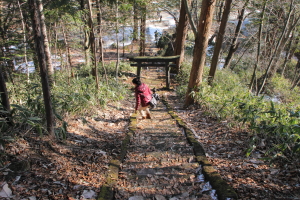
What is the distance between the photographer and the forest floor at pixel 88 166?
2391mm

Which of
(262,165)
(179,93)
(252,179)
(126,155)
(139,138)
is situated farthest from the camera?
(179,93)

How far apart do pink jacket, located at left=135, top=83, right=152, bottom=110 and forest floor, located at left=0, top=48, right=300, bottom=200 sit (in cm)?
142

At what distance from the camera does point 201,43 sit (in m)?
6.49

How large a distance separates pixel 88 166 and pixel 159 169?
3.95 ft

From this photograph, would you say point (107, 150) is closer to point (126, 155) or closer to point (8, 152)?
point (126, 155)

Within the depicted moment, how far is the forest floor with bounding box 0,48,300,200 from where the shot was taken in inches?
94.1

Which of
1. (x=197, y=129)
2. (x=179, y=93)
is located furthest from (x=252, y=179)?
(x=179, y=93)

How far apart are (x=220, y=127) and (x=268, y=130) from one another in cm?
159

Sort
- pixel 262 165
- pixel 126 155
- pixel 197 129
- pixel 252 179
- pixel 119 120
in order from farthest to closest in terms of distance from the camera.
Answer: pixel 119 120 < pixel 197 129 < pixel 126 155 < pixel 262 165 < pixel 252 179

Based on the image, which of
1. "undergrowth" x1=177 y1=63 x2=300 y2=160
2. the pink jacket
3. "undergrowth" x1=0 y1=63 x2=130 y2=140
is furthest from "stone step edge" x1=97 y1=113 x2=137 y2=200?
"undergrowth" x1=177 y1=63 x2=300 y2=160

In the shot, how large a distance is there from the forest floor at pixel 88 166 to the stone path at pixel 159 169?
0.27 m

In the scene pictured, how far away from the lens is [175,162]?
3.42 meters

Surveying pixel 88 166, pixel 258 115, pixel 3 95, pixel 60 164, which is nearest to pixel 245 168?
pixel 258 115

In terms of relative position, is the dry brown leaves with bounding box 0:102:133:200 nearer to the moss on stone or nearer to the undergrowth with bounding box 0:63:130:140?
the moss on stone
